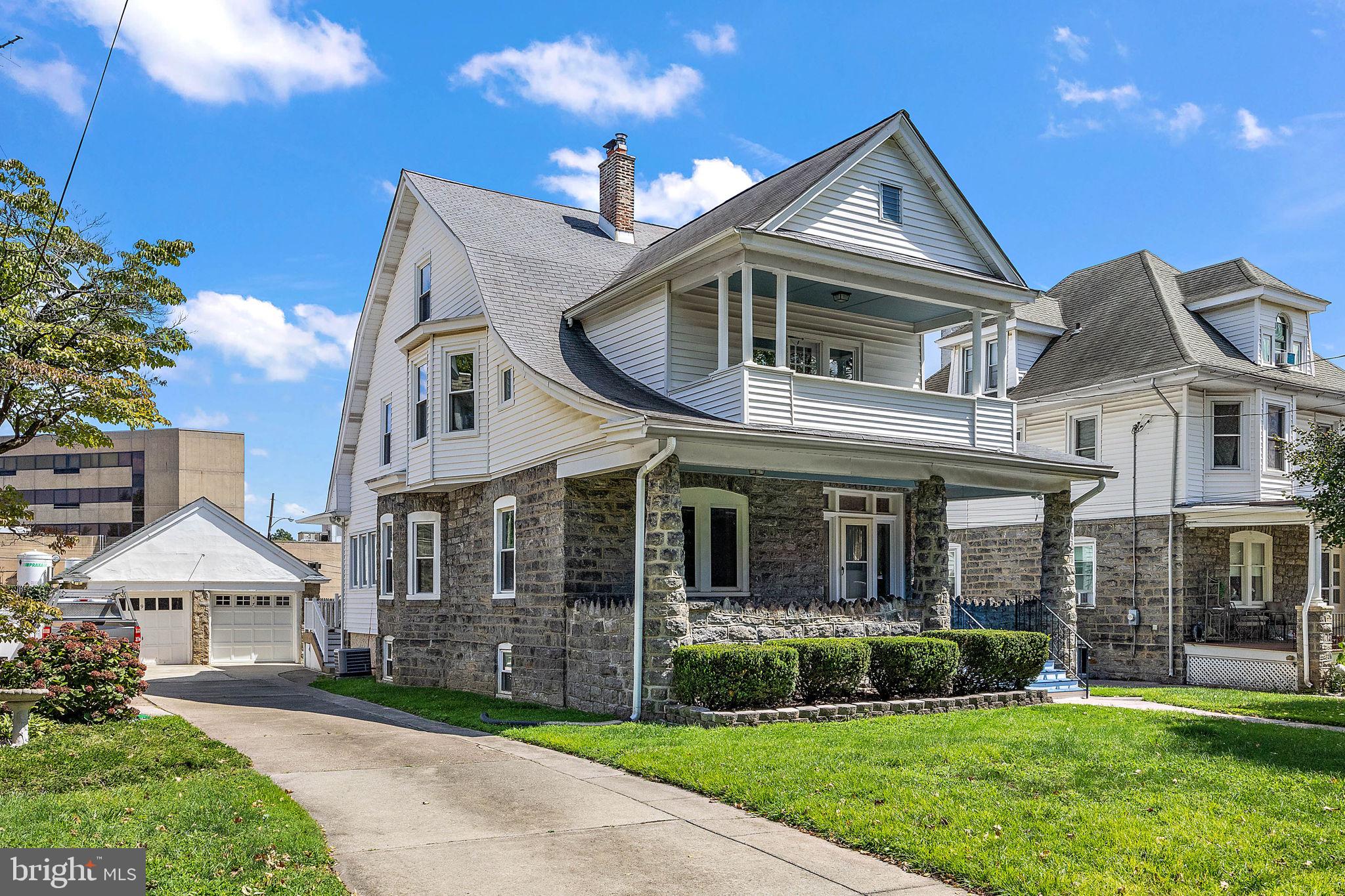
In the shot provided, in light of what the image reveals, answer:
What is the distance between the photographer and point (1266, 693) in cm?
1856

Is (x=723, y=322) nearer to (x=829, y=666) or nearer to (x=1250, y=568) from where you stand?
(x=829, y=666)

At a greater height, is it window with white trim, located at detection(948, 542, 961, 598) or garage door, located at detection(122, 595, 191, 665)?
window with white trim, located at detection(948, 542, 961, 598)

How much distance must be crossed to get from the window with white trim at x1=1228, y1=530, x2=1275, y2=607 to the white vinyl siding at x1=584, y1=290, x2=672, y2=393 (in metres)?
12.8

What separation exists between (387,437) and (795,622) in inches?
472

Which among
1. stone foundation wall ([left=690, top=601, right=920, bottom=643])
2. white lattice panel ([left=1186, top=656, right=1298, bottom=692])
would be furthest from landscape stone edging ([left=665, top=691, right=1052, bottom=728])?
white lattice panel ([left=1186, top=656, right=1298, bottom=692])

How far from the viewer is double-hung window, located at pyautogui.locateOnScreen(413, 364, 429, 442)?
64.1ft

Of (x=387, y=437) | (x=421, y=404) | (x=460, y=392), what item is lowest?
(x=387, y=437)

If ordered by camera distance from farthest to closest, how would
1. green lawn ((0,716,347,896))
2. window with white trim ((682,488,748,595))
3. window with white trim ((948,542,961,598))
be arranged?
window with white trim ((948,542,961,598)), window with white trim ((682,488,748,595)), green lawn ((0,716,347,896))

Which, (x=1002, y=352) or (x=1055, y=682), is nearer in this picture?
(x=1055, y=682)

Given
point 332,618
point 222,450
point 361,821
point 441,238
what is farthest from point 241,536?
point 222,450

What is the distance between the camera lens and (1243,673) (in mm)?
20047

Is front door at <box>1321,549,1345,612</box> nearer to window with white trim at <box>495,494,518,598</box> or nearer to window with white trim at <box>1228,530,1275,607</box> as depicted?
window with white trim at <box>1228,530,1275,607</box>

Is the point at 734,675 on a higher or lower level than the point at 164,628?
higher

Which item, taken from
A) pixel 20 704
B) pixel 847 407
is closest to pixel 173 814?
pixel 20 704
